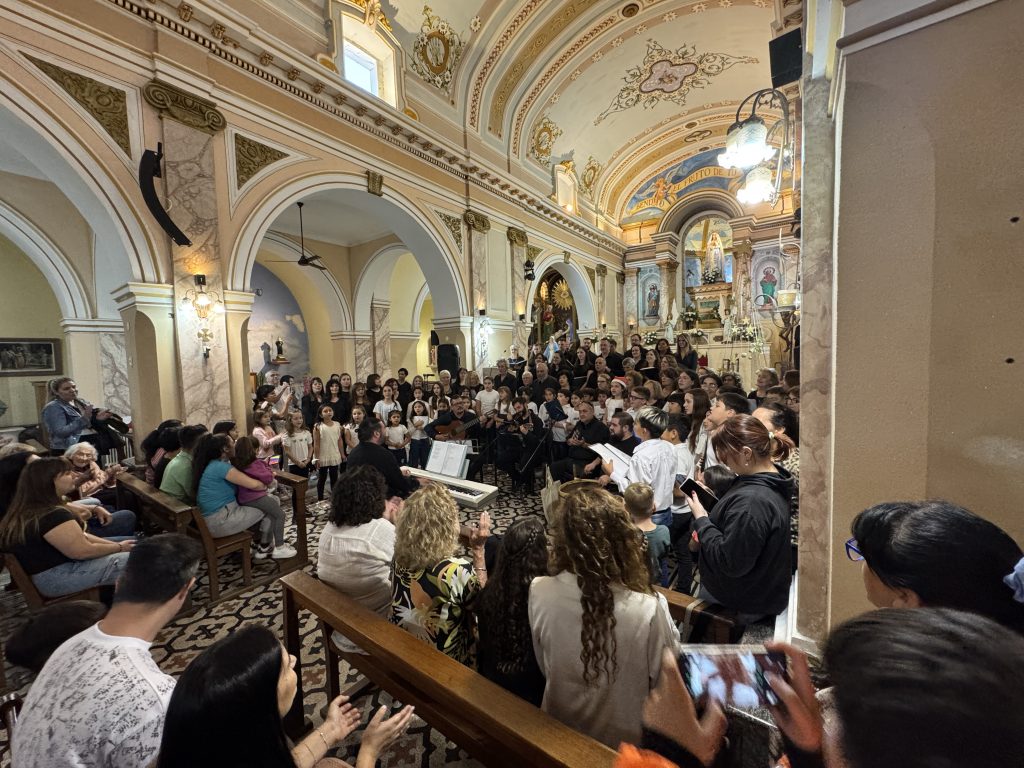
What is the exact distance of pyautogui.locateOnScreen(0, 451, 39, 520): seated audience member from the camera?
2.67 meters

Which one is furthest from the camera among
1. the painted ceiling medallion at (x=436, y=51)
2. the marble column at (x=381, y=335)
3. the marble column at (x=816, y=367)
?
the marble column at (x=381, y=335)

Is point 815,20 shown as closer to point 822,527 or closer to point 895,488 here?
point 895,488

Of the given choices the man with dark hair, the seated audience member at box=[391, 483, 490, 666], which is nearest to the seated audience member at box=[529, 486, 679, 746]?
the seated audience member at box=[391, 483, 490, 666]

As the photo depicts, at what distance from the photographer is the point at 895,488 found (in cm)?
190

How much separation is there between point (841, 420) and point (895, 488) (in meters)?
0.34

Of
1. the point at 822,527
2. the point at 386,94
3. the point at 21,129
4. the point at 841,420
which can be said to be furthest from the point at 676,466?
the point at 386,94

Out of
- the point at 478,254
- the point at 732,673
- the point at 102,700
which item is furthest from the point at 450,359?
the point at 732,673

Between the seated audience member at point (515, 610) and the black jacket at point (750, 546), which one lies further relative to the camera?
the black jacket at point (750, 546)

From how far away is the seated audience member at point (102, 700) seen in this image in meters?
1.16

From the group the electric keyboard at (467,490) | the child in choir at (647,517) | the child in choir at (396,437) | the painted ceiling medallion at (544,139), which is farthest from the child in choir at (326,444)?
the painted ceiling medallion at (544,139)

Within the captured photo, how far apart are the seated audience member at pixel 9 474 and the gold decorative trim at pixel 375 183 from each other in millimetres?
6452

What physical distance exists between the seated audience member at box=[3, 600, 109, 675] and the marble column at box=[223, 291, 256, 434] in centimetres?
486

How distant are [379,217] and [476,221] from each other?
2146 millimetres

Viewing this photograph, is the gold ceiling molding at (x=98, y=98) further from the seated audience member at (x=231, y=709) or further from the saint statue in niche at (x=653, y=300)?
the saint statue in niche at (x=653, y=300)
